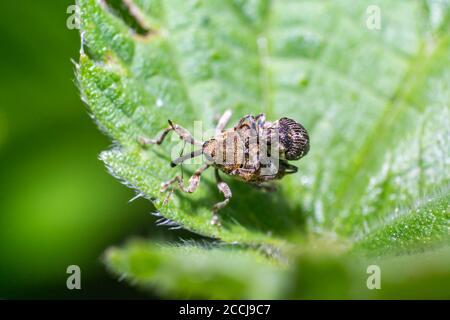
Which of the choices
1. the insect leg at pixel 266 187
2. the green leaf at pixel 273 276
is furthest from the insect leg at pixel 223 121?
the green leaf at pixel 273 276

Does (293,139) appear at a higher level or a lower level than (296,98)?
lower

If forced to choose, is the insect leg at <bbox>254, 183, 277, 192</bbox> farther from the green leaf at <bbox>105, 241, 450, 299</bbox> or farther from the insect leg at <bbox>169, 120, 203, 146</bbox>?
the green leaf at <bbox>105, 241, 450, 299</bbox>

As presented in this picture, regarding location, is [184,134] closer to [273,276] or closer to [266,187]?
[266,187]

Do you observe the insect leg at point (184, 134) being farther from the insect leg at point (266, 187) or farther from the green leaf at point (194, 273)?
the green leaf at point (194, 273)

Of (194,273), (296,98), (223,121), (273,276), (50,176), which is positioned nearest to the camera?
(194,273)

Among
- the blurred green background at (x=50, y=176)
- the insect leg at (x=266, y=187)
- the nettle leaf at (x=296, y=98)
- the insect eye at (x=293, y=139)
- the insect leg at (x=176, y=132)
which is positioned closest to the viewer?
the nettle leaf at (x=296, y=98)

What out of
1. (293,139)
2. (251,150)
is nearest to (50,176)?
(251,150)
